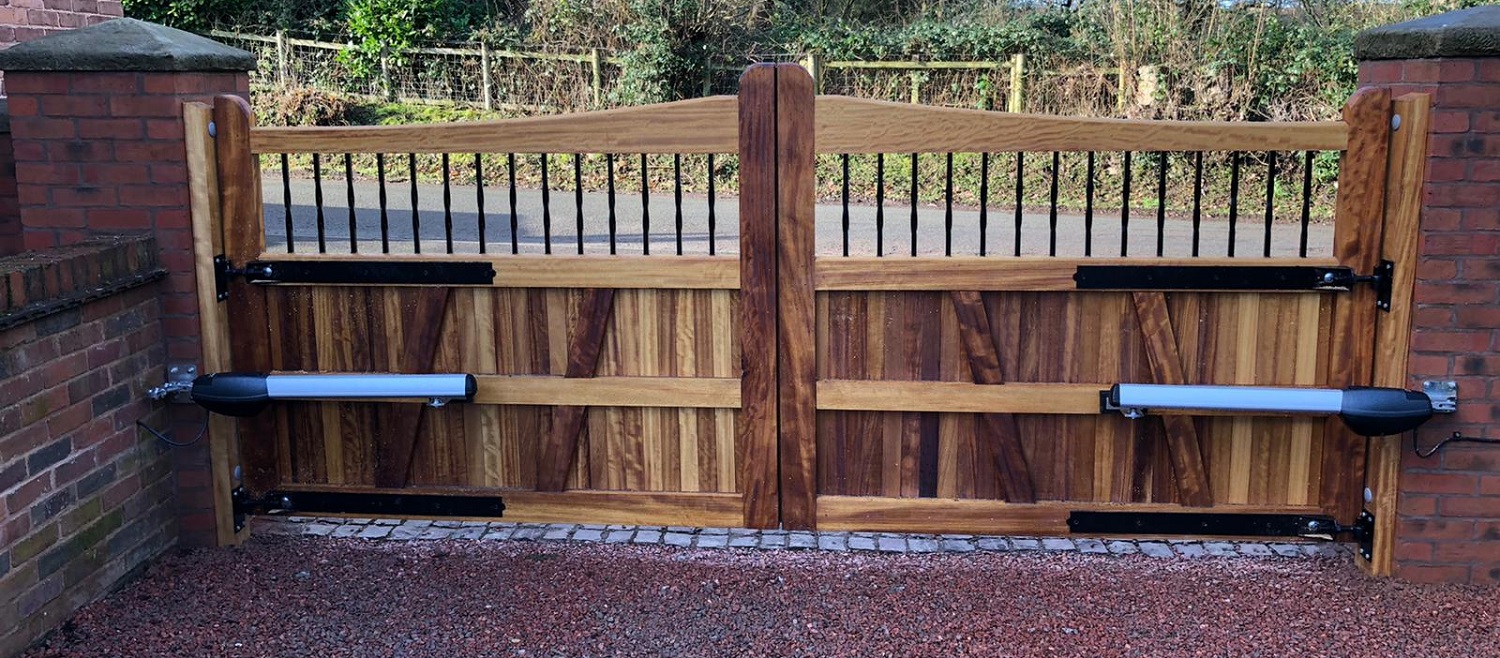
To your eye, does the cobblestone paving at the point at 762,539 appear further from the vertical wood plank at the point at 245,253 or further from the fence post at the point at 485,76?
the fence post at the point at 485,76

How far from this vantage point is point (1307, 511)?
14.8ft

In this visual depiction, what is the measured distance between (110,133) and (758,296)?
2.35m

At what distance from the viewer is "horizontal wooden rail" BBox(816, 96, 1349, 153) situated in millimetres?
4230

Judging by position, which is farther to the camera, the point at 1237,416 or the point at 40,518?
the point at 1237,416

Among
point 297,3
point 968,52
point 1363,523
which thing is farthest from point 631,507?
point 297,3

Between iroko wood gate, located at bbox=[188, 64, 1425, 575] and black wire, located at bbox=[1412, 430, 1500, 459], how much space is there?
107 mm

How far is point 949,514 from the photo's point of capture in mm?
4633

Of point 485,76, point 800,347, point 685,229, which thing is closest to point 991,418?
point 800,347

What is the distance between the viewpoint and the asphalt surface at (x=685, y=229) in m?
11.7

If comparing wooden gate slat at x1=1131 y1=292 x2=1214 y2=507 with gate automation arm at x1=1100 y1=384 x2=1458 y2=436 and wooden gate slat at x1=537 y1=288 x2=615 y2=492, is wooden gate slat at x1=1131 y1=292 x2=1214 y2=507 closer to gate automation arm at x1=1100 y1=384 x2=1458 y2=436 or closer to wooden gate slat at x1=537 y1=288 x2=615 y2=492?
gate automation arm at x1=1100 y1=384 x2=1458 y2=436

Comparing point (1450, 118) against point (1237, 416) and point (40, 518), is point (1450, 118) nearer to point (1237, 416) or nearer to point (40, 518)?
point (1237, 416)

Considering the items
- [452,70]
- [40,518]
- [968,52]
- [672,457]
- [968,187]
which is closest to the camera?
[40,518]

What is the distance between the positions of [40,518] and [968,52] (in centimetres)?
1507

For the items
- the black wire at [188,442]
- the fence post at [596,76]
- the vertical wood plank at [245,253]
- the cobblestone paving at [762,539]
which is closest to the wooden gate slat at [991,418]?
the cobblestone paving at [762,539]
